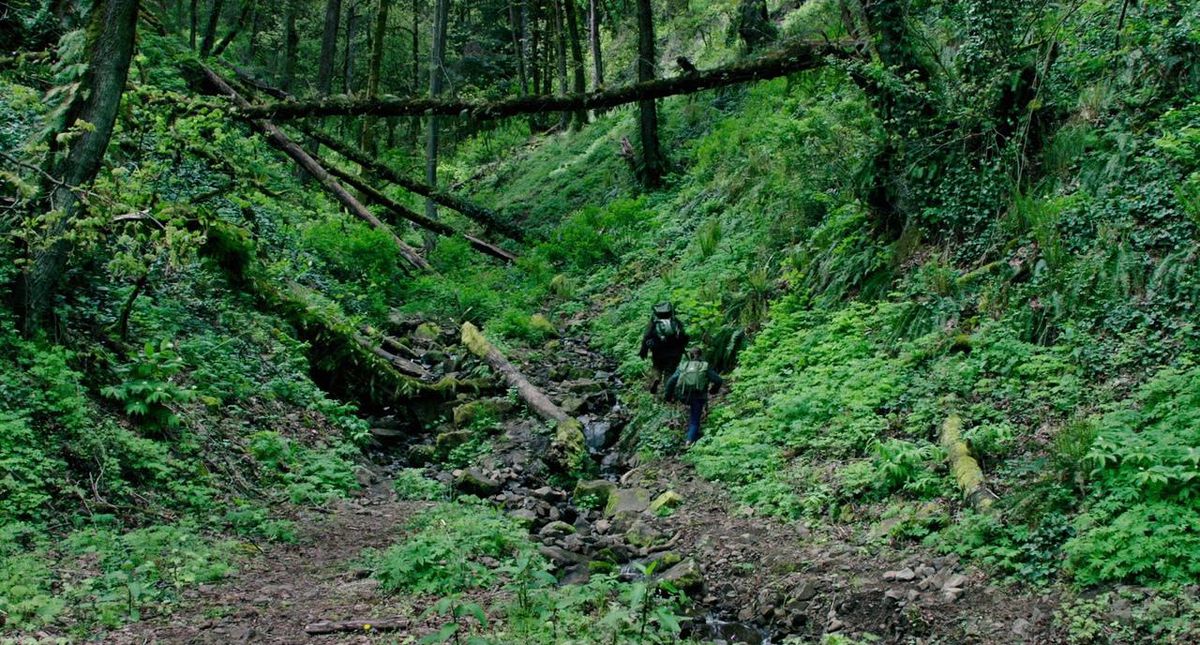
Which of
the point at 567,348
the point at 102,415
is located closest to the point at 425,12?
the point at 567,348

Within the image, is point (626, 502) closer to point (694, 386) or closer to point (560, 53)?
point (694, 386)

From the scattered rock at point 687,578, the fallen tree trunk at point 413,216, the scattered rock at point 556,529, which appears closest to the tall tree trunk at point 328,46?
the fallen tree trunk at point 413,216

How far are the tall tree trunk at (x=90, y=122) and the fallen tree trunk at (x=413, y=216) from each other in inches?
426

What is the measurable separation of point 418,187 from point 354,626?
49.7ft

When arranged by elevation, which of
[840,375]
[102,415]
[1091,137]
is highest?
[1091,137]

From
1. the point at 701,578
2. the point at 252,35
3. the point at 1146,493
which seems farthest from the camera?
the point at 252,35

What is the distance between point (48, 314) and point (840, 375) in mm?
8124

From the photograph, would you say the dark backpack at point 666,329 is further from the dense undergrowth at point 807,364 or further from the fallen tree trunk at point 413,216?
the fallen tree trunk at point 413,216

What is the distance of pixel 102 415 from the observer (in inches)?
271

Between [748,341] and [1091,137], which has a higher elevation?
[1091,137]

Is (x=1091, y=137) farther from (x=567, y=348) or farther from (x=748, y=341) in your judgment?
(x=567, y=348)

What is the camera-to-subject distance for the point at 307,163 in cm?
1705

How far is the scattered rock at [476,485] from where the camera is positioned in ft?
29.1

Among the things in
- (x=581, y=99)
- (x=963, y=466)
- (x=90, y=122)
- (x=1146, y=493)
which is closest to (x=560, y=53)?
(x=581, y=99)
